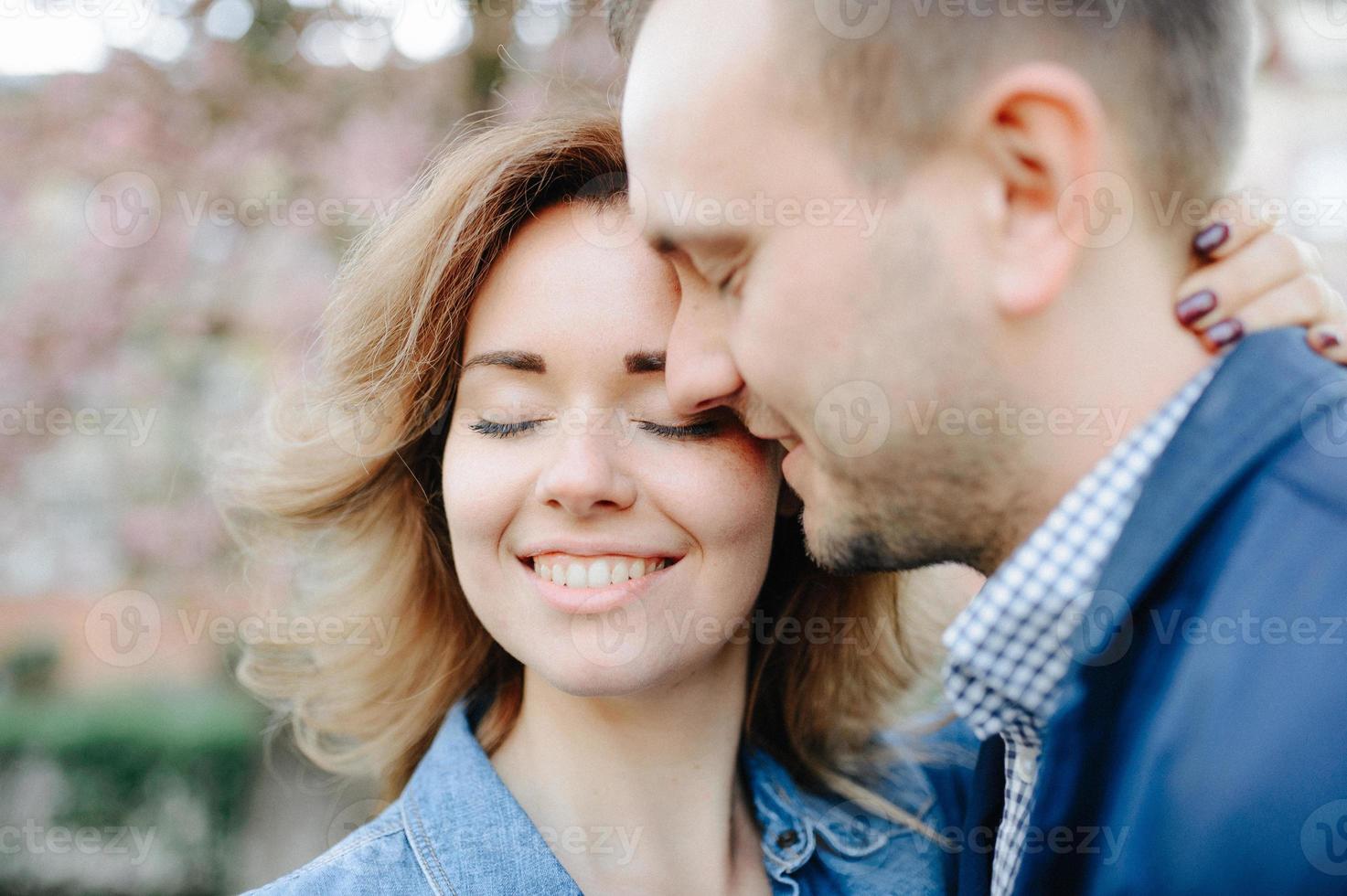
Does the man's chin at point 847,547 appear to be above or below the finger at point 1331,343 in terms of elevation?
below

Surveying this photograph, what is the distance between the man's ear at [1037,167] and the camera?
4.94 ft

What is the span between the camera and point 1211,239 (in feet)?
5.36

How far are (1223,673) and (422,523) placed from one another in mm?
1656

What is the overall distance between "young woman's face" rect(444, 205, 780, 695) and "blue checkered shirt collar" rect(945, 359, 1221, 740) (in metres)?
0.45

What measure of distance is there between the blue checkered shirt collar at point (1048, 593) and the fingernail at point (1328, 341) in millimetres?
142

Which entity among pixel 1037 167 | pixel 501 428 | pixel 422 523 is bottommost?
pixel 422 523

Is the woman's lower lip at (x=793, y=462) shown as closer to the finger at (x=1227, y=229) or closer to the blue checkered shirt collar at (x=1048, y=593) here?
the blue checkered shirt collar at (x=1048, y=593)
